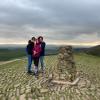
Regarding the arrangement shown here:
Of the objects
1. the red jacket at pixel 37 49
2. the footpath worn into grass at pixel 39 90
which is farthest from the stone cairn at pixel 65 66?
the red jacket at pixel 37 49

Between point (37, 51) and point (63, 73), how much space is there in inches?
99.7

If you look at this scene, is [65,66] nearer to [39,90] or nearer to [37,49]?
[37,49]

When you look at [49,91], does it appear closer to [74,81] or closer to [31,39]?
[74,81]

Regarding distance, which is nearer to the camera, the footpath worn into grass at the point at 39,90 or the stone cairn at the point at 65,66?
the footpath worn into grass at the point at 39,90

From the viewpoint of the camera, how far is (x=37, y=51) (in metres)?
20.4

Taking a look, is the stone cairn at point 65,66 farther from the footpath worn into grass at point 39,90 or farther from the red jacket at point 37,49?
the red jacket at point 37,49

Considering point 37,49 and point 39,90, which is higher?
point 37,49

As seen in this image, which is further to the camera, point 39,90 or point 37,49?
point 37,49

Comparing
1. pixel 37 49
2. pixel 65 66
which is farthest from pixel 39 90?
pixel 37 49

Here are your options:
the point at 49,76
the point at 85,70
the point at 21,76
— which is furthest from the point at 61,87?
the point at 85,70

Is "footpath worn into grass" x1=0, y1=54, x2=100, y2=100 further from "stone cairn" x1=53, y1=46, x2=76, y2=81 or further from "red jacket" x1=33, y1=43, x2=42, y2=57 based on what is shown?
"red jacket" x1=33, y1=43, x2=42, y2=57

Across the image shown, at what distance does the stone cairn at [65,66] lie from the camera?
2009 cm

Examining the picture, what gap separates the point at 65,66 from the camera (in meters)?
20.4

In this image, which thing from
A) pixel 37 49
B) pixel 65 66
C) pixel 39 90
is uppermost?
pixel 37 49
